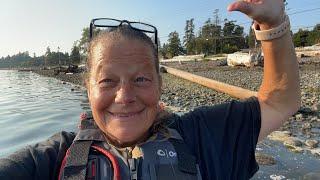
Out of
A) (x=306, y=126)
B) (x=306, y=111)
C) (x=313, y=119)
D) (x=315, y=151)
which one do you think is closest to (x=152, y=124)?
(x=315, y=151)

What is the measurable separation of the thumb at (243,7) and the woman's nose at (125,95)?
79 centimetres

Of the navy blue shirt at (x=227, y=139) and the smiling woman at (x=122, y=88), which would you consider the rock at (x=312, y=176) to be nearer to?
the navy blue shirt at (x=227, y=139)

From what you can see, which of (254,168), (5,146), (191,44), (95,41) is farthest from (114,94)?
(191,44)

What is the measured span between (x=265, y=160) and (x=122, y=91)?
Result: 4.84 m

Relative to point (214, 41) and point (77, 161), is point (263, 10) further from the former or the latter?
point (214, 41)

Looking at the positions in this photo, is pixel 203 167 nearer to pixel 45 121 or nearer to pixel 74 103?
pixel 45 121

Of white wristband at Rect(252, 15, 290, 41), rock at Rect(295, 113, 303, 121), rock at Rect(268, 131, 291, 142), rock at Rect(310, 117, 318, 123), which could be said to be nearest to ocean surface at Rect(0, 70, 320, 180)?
rock at Rect(268, 131, 291, 142)

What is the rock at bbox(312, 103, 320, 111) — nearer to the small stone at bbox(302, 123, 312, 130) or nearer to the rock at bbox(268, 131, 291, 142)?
the small stone at bbox(302, 123, 312, 130)

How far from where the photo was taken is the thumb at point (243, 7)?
8.12 ft

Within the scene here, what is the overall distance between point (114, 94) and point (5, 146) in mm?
8180

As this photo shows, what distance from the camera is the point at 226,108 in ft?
9.45

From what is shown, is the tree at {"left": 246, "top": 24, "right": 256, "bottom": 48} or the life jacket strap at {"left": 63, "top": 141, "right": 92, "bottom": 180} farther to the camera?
the tree at {"left": 246, "top": 24, "right": 256, "bottom": 48}

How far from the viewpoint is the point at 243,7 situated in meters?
2.49

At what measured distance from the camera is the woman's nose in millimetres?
2596
